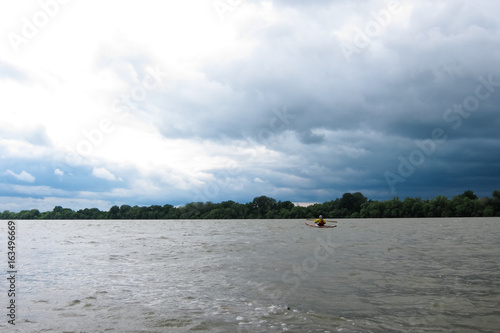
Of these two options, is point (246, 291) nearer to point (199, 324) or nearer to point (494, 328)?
point (199, 324)

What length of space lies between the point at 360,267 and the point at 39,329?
620 inches

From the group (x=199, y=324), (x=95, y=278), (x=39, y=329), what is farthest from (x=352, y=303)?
(x=95, y=278)

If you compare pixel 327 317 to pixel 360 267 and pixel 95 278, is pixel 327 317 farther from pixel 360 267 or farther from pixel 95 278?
pixel 95 278

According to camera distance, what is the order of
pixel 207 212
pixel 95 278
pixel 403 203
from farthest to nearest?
pixel 207 212, pixel 403 203, pixel 95 278

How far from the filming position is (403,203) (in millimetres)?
163125

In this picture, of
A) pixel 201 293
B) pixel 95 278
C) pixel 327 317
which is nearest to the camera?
pixel 327 317

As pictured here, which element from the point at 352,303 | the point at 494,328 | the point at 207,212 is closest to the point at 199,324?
the point at 352,303

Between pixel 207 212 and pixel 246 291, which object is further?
pixel 207 212

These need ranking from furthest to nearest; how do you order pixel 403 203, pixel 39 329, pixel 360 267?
pixel 403 203 < pixel 360 267 < pixel 39 329

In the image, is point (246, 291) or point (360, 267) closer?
point (246, 291)

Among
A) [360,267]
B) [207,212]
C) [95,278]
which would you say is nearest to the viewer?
[95,278]

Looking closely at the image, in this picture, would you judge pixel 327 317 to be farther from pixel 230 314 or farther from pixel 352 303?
pixel 230 314

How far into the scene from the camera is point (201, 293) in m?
14.4

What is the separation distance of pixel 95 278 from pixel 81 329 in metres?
9.39
